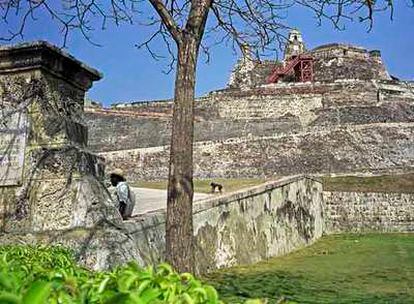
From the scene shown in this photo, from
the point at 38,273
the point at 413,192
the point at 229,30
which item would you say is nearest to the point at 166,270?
the point at 38,273

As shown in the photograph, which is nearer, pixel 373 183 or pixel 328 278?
pixel 328 278

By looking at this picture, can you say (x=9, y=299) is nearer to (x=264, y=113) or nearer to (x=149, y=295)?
(x=149, y=295)

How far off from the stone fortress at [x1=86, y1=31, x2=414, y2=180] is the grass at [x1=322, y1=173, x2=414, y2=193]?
7.54 ft

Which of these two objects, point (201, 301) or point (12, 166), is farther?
point (12, 166)

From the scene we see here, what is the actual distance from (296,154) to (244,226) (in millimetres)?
18907

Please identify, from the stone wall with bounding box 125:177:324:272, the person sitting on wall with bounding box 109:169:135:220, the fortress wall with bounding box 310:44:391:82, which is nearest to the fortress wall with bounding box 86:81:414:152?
the fortress wall with bounding box 310:44:391:82

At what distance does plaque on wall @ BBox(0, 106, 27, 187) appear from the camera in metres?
4.38

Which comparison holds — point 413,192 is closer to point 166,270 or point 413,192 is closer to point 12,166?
point 12,166

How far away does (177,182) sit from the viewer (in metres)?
4.26

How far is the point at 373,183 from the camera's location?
20844 mm

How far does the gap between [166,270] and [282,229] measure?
9683 millimetres

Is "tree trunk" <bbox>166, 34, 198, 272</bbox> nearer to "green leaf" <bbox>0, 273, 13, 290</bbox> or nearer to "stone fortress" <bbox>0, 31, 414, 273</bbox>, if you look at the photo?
"stone fortress" <bbox>0, 31, 414, 273</bbox>

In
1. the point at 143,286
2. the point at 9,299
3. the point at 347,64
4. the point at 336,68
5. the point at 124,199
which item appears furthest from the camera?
the point at 347,64

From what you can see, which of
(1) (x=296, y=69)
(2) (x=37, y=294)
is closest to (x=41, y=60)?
(2) (x=37, y=294)
